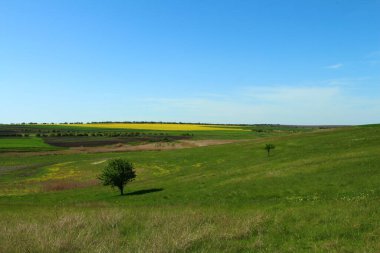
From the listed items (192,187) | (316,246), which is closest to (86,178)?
(192,187)

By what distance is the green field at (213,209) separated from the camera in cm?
1227

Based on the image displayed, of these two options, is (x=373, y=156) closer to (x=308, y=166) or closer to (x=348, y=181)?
(x=308, y=166)

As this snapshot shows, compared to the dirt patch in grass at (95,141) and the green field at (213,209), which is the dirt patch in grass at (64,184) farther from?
the dirt patch in grass at (95,141)

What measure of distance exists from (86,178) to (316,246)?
5919 centimetres

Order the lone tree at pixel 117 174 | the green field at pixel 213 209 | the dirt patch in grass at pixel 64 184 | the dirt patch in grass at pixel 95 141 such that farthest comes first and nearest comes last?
the dirt patch in grass at pixel 95 141
the dirt patch in grass at pixel 64 184
the lone tree at pixel 117 174
the green field at pixel 213 209

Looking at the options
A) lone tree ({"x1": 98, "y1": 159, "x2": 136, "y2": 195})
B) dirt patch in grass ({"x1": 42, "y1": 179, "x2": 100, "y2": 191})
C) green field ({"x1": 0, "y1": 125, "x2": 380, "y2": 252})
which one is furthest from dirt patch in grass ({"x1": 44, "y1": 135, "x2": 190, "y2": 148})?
lone tree ({"x1": 98, "y1": 159, "x2": 136, "y2": 195})

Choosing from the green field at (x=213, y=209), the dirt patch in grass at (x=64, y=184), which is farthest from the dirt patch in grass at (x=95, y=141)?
the dirt patch in grass at (x=64, y=184)

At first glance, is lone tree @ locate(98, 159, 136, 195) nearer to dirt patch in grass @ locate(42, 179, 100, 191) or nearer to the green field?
the green field

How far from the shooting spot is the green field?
12273mm

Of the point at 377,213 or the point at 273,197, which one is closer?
the point at 377,213

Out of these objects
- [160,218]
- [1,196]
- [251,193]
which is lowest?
[1,196]

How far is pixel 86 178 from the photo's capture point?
66.2 meters

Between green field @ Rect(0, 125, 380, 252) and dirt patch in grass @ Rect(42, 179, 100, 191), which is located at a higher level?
green field @ Rect(0, 125, 380, 252)

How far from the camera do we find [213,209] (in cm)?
2264
